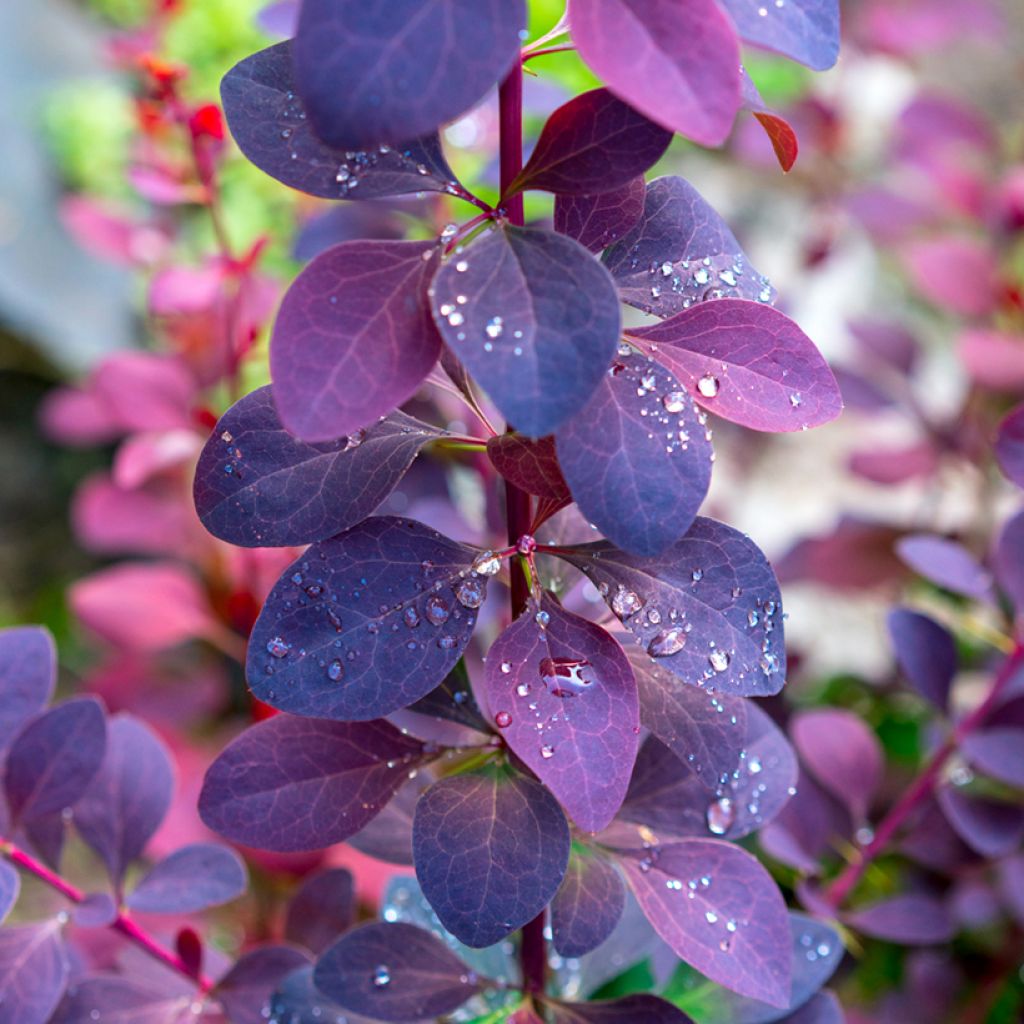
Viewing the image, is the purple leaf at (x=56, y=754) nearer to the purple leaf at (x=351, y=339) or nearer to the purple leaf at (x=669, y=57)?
the purple leaf at (x=351, y=339)

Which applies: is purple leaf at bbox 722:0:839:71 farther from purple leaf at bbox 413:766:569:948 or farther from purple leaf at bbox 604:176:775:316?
purple leaf at bbox 413:766:569:948

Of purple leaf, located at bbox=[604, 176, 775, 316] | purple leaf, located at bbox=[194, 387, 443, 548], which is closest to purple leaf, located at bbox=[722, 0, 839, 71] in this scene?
purple leaf, located at bbox=[604, 176, 775, 316]

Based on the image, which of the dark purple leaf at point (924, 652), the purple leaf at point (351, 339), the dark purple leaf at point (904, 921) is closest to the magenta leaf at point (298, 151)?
the purple leaf at point (351, 339)

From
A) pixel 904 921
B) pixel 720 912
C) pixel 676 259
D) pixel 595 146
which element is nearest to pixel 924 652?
pixel 904 921

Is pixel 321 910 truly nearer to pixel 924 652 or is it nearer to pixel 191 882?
pixel 191 882

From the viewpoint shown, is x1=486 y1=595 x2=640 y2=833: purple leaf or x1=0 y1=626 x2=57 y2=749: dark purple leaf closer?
x1=486 y1=595 x2=640 y2=833: purple leaf

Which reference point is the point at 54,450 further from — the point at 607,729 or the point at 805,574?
the point at 607,729
